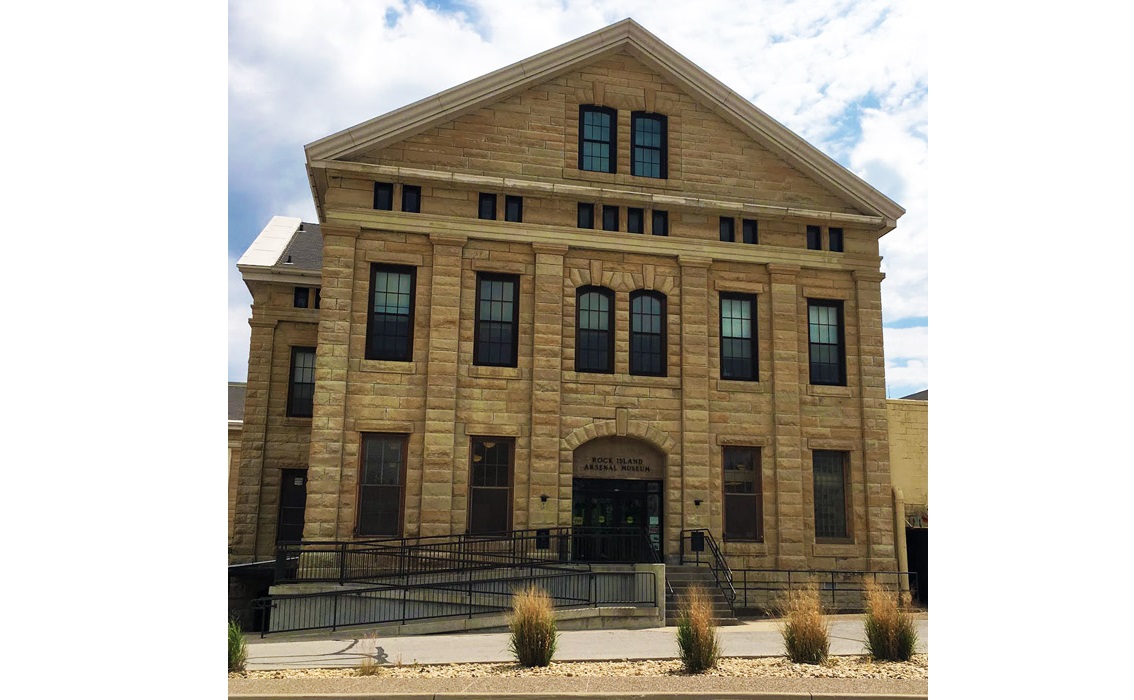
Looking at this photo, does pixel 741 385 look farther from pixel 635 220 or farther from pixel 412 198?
pixel 412 198

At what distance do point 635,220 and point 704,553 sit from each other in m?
8.60

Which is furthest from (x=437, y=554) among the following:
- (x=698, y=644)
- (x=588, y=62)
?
(x=588, y=62)

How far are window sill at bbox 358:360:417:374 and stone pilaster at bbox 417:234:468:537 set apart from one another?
416mm

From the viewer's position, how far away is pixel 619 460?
70.6 ft

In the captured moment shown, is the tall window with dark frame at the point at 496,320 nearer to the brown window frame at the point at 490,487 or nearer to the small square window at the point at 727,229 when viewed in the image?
the brown window frame at the point at 490,487

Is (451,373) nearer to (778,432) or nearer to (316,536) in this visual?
(316,536)

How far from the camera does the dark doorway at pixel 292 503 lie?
25.0m

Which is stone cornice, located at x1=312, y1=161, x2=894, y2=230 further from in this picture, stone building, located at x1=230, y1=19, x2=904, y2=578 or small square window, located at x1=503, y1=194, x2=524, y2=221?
small square window, located at x1=503, y1=194, x2=524, y2=221

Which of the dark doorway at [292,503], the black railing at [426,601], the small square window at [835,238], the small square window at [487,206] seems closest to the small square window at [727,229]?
the small square window at [835,238]

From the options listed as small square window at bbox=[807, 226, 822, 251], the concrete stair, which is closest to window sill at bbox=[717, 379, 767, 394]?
small square window at bbox=[807, 226, 822, 251]

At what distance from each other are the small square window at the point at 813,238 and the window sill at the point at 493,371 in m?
8.78

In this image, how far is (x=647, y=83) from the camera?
23.2 metres

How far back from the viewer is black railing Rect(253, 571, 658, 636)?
666 inches

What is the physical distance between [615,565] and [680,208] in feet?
31.0
